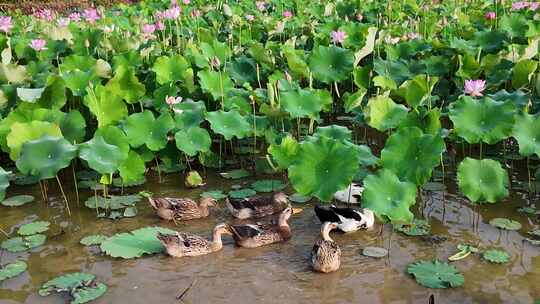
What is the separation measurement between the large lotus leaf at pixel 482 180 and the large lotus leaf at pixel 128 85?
276 centimetres

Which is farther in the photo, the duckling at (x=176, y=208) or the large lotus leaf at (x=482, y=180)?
the duckling at (x=176, y=208)

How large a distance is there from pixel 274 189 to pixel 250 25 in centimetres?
353

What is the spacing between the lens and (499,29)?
626 cm

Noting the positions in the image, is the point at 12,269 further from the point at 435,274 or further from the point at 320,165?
the point at 435,274

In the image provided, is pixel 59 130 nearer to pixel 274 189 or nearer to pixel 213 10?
pixel 274 189

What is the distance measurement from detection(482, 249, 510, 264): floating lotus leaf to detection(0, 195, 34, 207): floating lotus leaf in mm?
3228

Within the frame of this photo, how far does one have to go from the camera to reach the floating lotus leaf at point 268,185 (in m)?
4.70

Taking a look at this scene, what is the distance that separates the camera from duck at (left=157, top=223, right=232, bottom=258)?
369 cm

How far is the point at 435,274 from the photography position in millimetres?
3414

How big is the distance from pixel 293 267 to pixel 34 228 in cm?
179

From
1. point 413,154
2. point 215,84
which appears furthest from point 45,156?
point 413,154

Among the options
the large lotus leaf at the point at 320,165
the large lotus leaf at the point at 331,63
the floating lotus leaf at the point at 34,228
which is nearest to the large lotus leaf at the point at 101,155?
the floating lotus leaf at the point at 34,228

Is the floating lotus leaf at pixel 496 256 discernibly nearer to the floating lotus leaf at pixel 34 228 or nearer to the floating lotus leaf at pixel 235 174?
the floating lotus leaf at pixel 235 174

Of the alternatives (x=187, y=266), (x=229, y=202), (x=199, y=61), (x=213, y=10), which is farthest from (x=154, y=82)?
(x=213, y=10)
